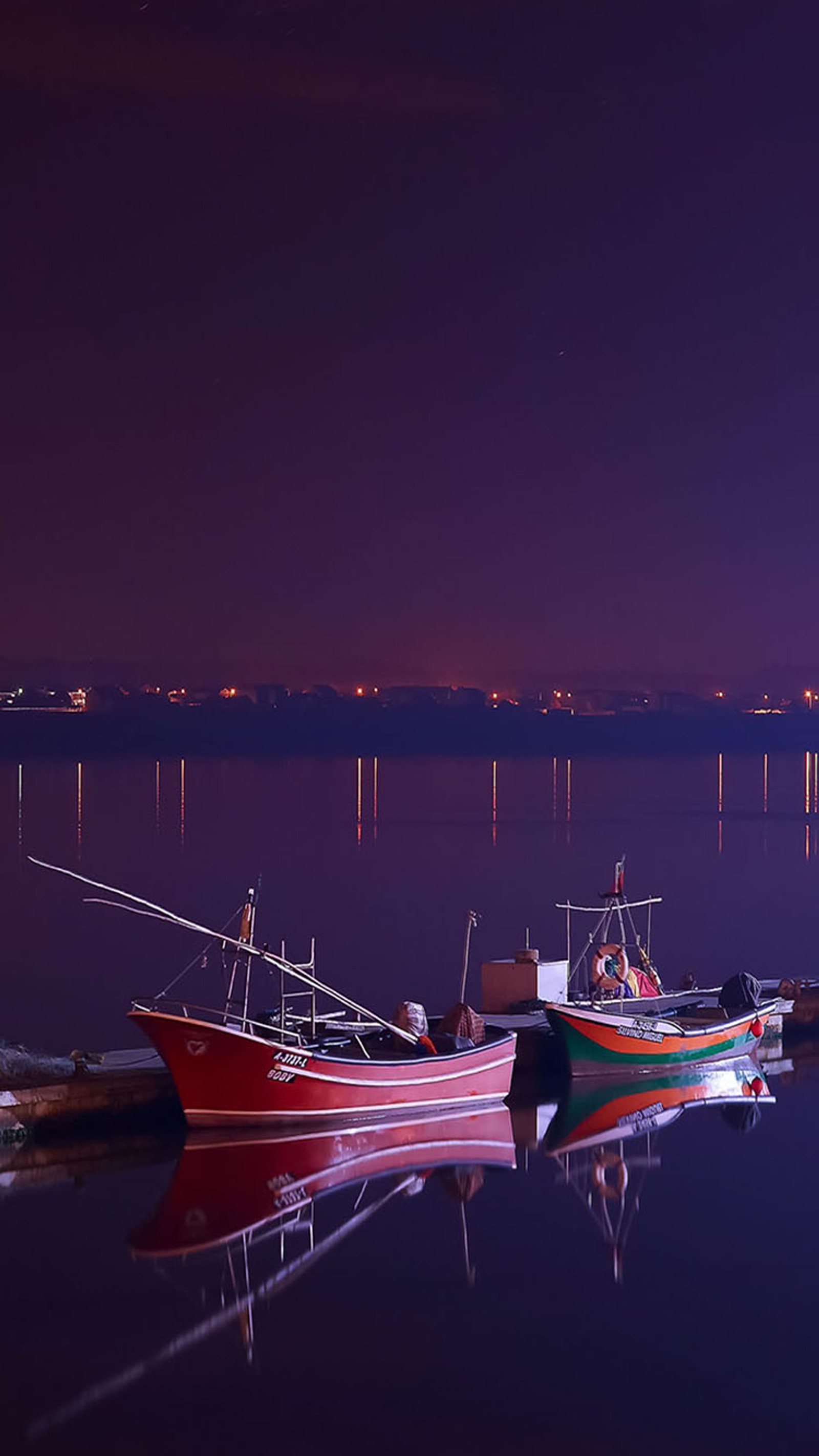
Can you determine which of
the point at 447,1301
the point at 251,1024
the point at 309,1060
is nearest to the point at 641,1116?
the point at 309,1060

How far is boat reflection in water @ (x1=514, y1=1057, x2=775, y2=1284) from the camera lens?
19906 mm

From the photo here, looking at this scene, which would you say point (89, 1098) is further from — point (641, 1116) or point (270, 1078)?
point (641, 1116)

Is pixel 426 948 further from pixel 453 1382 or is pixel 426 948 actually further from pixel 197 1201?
pixel 453 1382

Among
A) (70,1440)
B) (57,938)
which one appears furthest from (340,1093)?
(57,938)

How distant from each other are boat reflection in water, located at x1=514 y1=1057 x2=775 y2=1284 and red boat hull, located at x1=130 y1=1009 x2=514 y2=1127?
1607 mm

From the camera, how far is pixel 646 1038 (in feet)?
84.6

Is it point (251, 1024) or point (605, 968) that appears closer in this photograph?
point (251, 1024)

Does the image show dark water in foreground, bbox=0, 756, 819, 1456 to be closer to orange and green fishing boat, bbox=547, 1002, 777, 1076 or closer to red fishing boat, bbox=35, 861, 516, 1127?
orange and green fishing boat, bbox=547, 1002, 777, 1076

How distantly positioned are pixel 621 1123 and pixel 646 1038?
2271 mm

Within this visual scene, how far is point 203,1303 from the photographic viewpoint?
52.0 ft

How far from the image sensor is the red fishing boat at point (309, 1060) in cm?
2061

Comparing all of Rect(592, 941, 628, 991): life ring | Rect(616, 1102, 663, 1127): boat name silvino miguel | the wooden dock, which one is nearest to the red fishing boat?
the wooden dock

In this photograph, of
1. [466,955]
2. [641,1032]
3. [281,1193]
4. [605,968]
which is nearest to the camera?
[281,1193]

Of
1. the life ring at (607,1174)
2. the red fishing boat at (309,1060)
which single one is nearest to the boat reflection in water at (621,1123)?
the life ring at (607,1174)
